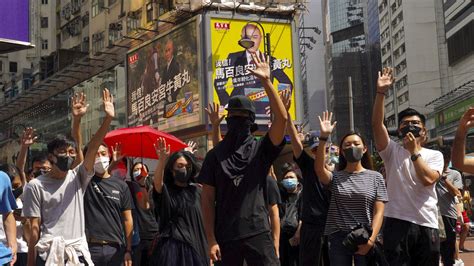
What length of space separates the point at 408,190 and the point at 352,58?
119444mm

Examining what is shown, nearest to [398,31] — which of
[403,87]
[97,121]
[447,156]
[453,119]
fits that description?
[403,87]

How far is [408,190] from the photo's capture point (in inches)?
222

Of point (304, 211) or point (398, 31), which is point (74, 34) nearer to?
point (304, 211)

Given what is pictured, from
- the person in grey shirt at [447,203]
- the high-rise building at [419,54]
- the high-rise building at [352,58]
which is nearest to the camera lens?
the person in grey shirt at [447,203]

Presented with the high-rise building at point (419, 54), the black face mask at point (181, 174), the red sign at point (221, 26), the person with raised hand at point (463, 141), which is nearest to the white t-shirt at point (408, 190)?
A: the person with raised hand at point (463, 141)

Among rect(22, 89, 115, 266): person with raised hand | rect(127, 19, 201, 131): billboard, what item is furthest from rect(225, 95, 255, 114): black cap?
rect(127, 19, 201, 131): billboard

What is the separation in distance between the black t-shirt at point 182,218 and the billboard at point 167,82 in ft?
62.9

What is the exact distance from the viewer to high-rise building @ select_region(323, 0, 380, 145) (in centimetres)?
11188

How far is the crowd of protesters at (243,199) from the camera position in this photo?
181 inches

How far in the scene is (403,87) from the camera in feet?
255

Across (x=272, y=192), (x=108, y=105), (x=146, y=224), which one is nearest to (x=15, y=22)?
(x=108, y=105)

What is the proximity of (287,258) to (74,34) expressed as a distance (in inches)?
1427

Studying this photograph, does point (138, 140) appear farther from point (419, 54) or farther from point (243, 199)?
point (419, 54)

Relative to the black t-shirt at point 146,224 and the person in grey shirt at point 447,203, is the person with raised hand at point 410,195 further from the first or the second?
the black t-shirt at point 146,224
